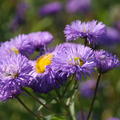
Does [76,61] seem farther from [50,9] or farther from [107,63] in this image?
[50,9]

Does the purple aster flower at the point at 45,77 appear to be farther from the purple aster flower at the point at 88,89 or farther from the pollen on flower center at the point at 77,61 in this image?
the purple aster flower at the point at 88,89

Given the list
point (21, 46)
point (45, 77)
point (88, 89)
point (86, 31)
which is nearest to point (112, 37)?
point (88, 89)

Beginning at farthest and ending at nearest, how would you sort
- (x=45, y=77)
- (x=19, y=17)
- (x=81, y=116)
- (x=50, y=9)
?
(x=50, y=9) → (x=19, y=17) → (x=81, y=116) → (x=45, y=77)

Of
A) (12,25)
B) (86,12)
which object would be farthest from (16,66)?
(86,12)

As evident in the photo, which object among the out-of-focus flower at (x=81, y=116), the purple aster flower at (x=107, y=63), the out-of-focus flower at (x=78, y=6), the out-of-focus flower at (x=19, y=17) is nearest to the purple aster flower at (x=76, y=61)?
the purple aster flower at (x=107, y=63)

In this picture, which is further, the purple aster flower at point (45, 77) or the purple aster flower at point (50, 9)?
the purple aster flower at point (50, 9)
